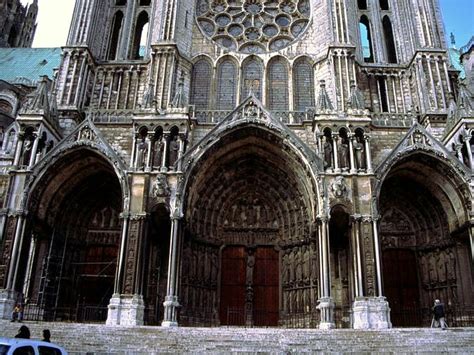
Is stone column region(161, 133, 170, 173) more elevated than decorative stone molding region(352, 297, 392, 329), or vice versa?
stone column region(161, 133, 170, 173)

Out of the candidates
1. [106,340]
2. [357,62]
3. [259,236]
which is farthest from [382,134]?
[106,340]

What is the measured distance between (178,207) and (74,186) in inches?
182

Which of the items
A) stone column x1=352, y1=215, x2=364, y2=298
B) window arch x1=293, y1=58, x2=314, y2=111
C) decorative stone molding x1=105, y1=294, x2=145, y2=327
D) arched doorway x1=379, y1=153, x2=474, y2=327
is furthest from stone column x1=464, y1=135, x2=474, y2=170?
decorative stone molding x1=105, y1=294, x2=145, y2=327

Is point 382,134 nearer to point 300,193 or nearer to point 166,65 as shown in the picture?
point 300,193

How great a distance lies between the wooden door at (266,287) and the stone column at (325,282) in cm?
283

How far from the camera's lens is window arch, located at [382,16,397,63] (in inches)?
789

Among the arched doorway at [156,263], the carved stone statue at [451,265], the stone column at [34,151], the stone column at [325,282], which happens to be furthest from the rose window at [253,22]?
the carved stone statue at [451,265]

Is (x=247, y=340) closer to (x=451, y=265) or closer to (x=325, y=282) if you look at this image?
(x=325, y=282)

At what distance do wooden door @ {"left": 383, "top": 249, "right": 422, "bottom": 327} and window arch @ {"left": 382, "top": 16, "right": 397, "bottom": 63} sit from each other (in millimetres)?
8630

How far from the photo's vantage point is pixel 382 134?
16.9m

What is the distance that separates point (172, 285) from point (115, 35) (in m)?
12.5

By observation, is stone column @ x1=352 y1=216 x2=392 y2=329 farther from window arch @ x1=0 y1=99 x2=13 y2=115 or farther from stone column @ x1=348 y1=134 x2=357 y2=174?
window arch @ x1=0 y1=99 x2=13 y2=115

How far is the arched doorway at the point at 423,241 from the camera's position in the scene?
15.0m

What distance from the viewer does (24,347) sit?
6086 mm
